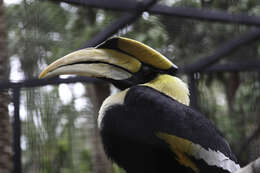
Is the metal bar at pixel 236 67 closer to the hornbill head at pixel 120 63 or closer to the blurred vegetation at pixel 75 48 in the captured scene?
the blurred vegetation at pixel 75 48

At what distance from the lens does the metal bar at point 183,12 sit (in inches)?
72.5

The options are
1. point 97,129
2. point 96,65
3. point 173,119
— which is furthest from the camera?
point 97,129

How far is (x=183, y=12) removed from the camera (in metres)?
2.09

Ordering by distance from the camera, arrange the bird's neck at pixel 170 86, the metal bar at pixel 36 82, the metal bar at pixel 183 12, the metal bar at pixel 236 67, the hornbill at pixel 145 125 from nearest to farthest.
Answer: the hornbill at pixel 145 125 < the bird's neck at pixel 170 86 < the metal bar at pixel 36 82 < the metal bar at pixel 183 12 < the metal bar at pixel 236 67

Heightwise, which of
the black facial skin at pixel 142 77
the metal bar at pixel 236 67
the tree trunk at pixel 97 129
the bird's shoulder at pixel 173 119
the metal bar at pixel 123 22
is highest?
→ the metal bar at pixel 123 22

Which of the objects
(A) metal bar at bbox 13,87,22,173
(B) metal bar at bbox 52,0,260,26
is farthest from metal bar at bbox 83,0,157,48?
(A) metal bar at bbox 13,87,22,173

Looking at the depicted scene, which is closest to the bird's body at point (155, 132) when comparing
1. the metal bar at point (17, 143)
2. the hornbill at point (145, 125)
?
the hornbill at point (145, 125)

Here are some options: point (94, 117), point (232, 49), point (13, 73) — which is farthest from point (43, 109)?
point (232, 49)

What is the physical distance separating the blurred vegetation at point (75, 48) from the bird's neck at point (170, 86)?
1.76 feet

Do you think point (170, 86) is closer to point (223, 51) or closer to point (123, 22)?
point (123, 22)

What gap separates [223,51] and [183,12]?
414 millimetres

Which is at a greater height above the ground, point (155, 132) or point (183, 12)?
point (183, 12)

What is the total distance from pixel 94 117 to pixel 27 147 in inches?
21.0

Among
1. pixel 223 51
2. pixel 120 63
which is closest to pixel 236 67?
pixel 223 51
